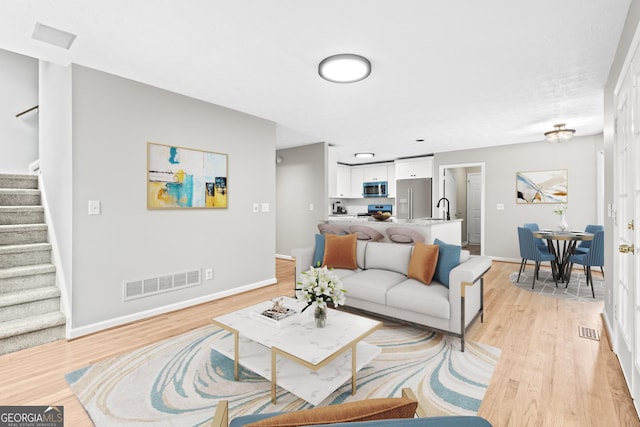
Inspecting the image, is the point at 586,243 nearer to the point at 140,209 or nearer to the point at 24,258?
the point at 140,209

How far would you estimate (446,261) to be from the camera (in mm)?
2902

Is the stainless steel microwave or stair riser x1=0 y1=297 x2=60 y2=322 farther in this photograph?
the stainless steel microwave

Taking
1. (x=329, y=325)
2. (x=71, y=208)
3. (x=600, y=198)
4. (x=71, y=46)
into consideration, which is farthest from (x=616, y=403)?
(x=600, y=198)

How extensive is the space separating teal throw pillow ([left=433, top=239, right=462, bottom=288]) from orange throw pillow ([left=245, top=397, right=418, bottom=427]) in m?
2.34

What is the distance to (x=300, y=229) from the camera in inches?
253

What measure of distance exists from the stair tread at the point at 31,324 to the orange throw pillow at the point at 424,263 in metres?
3.30

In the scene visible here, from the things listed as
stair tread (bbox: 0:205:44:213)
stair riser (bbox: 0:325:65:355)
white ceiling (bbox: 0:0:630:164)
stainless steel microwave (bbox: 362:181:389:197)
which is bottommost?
stair riser (bbox: 0:325:65:355)

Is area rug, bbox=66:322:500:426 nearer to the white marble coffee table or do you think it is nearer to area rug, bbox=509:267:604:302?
the white marble coffee table

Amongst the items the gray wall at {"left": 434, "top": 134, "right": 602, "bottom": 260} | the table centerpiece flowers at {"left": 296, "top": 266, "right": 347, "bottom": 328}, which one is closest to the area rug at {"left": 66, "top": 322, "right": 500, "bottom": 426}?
the table centerpiece flowers at {"left": 296, "top": 266, "right": 347, "bottom": 328}

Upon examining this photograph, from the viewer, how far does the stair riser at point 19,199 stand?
348cm

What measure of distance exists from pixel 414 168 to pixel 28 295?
23.1ft

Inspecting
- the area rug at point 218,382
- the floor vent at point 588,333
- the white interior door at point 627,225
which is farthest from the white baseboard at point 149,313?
the white interior door at point 627,225

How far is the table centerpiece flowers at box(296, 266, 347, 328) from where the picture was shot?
2.09 m

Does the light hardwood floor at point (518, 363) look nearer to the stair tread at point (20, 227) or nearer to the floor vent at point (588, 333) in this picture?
the floor vent at point (588, 333)
